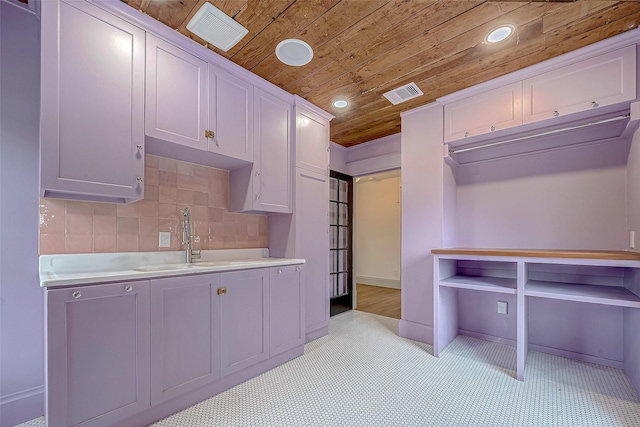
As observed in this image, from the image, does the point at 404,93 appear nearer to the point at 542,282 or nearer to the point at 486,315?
the point at 542,282

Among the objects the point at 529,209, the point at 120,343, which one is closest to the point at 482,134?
the point at 529,209

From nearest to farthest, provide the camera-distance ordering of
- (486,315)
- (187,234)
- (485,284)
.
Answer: (187,234) → (485,284) → (486,315)

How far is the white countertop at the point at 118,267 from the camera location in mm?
1474

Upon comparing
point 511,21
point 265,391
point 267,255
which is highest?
point 511,21

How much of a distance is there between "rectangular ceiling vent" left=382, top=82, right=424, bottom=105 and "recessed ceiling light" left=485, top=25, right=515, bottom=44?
70 cm

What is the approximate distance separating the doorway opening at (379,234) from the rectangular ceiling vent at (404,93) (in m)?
2.77

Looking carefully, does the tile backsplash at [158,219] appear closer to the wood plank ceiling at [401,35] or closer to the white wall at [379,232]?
the wood plank ceiling at [401,35]

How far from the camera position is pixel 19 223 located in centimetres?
173

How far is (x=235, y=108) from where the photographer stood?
236 cm

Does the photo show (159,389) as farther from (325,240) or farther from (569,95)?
(569,95)

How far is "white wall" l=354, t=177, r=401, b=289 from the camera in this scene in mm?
6008

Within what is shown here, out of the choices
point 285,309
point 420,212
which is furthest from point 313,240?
point 420,212

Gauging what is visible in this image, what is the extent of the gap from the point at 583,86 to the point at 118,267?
3713mm

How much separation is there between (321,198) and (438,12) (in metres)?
1.93
